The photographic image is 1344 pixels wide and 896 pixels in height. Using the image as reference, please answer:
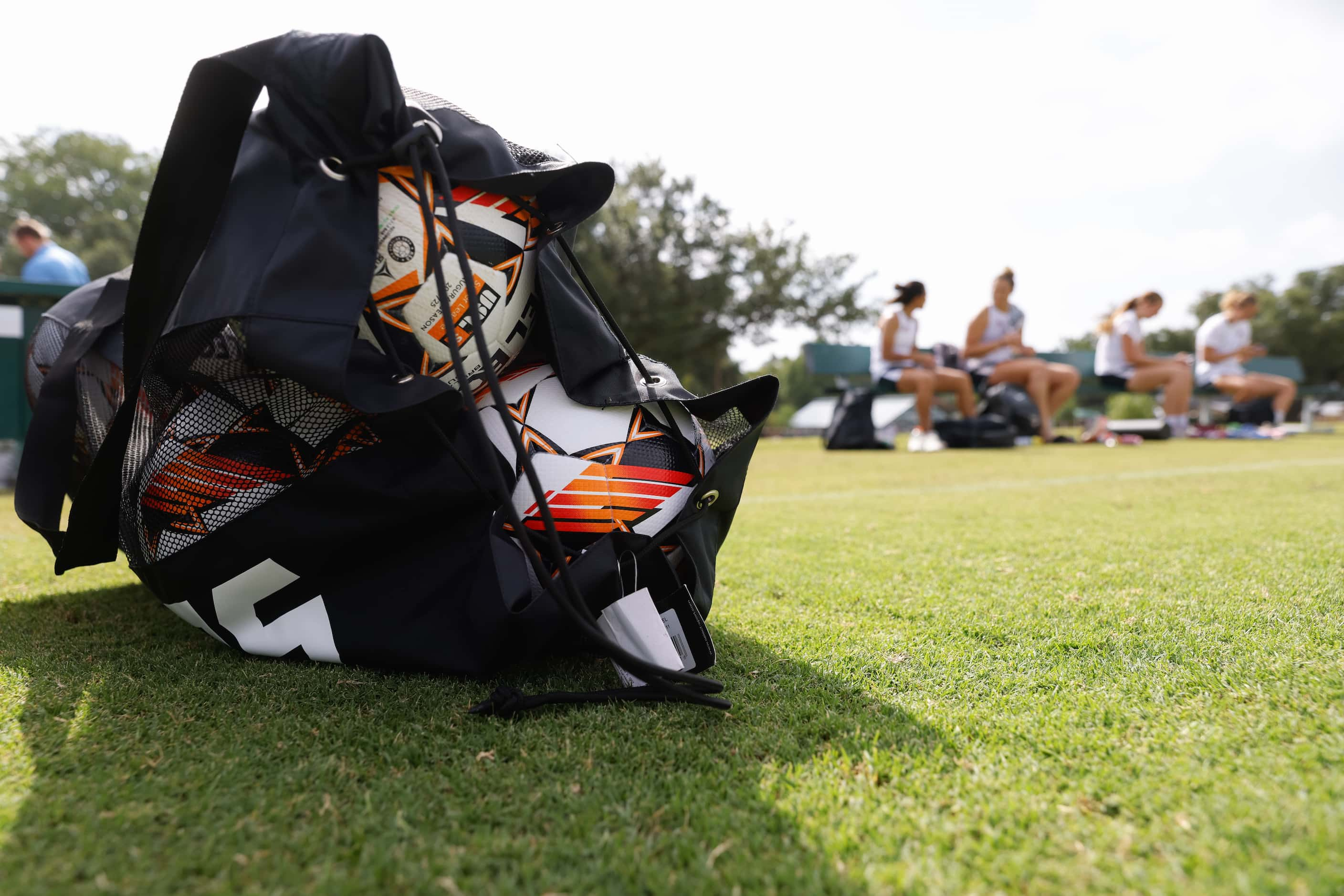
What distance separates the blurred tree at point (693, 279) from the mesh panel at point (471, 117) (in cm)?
1577

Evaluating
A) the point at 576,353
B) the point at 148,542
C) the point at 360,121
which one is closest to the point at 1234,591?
the point at 576,353

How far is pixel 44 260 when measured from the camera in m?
4.68

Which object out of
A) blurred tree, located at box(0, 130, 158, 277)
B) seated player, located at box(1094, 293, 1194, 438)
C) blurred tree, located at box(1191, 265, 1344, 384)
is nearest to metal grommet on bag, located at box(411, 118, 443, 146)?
seated player, located at box(1094, 293, 1194, 438)

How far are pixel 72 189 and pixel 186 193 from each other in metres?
34.6

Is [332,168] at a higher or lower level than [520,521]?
higher

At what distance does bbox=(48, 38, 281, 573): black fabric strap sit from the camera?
1048mm

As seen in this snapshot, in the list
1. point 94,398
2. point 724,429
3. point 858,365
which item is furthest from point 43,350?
point 858,365

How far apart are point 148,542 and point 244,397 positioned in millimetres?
305

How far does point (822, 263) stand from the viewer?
67.5 feet

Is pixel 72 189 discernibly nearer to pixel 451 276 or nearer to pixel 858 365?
pixel 858 365

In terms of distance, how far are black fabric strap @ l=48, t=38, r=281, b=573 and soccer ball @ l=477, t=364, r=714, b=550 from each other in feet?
1.57

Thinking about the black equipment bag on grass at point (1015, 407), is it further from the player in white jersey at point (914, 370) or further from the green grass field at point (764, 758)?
the green grass field at point (764, 758)

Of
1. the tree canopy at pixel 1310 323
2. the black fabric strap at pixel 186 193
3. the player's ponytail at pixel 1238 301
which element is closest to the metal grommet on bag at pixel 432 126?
the black fabric strap at pixel 186 193

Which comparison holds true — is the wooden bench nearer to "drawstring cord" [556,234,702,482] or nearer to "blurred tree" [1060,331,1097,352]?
"drawstring cord" [556,234,702,482]
